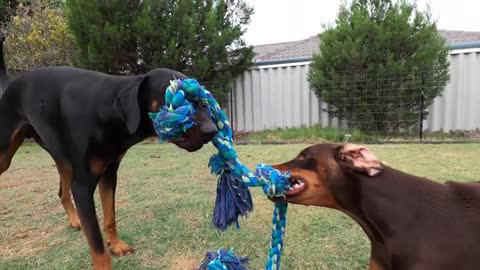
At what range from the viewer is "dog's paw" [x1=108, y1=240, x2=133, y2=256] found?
2834 mm

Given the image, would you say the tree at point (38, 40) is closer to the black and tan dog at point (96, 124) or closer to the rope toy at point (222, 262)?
the black and tan dog at point (96, 124)

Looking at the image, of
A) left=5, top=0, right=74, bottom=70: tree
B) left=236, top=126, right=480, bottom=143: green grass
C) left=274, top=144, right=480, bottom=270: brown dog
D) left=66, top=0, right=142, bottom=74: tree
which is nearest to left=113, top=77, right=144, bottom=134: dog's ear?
left=274, top=144, right=480, bottom=270: brown dog

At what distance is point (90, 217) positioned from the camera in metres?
2.45

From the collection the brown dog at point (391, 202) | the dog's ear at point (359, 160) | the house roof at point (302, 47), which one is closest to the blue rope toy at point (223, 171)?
the brown dog at point (391, 202)

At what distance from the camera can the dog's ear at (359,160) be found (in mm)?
2164

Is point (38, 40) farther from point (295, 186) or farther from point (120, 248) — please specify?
point (295, 186)

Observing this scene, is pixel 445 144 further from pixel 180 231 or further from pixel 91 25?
pixel 91 25

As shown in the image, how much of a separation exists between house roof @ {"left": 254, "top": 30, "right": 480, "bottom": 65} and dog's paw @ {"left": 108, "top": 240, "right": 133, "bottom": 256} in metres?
7.79

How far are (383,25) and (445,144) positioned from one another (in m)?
2.69

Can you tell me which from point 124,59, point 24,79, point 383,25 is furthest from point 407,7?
point 24,79

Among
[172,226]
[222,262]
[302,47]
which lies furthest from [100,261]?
[302,47]

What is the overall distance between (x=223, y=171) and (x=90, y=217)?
0.90 metres

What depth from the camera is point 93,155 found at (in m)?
2.42

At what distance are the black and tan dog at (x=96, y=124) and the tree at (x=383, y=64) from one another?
6.43 m
